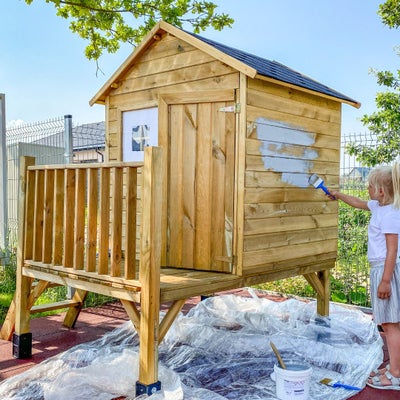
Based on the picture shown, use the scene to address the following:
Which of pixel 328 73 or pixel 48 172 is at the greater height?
pixel 328 73

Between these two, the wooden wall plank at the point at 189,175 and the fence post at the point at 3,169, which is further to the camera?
the fence post at the point at 3,169

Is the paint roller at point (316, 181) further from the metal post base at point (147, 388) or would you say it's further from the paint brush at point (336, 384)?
→ the metal post base at point (147, 388)

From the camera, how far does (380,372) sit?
12.1 feet

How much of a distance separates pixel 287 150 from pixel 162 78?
4.48ft

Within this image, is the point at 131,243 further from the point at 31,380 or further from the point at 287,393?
the point at 287,393

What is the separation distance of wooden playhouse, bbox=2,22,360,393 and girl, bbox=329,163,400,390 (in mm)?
976

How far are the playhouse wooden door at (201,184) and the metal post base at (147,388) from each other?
4.05ft

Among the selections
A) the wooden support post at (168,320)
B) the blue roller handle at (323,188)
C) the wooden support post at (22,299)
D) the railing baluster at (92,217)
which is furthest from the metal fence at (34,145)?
the wooden support post at (168,320)

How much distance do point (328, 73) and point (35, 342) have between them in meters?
Result: 5.90

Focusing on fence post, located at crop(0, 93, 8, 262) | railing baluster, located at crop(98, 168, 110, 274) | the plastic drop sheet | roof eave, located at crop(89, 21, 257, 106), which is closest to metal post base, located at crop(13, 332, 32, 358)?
the plastic drop sheet

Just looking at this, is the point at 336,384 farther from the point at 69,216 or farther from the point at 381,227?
the point at 69,216

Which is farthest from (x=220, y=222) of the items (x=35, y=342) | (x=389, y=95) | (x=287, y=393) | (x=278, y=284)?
(x=389, y=95)

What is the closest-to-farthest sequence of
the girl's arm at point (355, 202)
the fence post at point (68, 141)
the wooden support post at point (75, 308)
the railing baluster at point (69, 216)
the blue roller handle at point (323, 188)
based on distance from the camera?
1. the railing baluster at point (69, 216)
2. the girl's arm at point (355, 202)
3. the blue roller handle at point (323, 188)
4. the wooden support post at point (75, 308)
5. the fence post at point (68, 141)

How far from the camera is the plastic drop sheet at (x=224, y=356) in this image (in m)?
3.25
